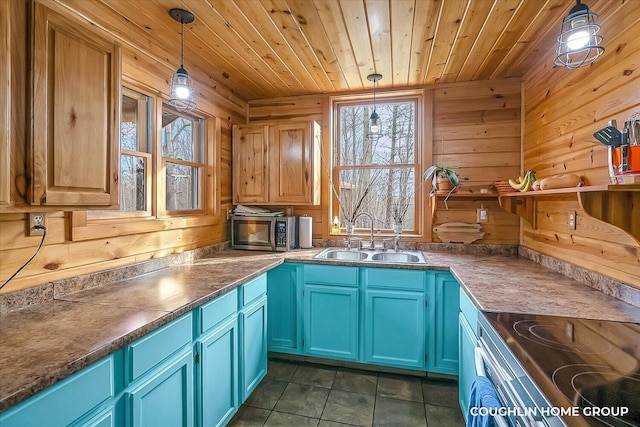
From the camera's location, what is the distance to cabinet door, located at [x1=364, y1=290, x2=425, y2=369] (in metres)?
2.35

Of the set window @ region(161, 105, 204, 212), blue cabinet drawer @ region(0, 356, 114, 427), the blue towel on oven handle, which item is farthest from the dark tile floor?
window @ region(161, 105, 204, 212)

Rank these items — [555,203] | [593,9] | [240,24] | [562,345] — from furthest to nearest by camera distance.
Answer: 1. [555,203]
2. [240,24]
3. [593,9]
4. [562,345]

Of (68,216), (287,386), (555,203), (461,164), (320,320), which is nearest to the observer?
(68,216)

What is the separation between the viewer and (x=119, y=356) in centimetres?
110

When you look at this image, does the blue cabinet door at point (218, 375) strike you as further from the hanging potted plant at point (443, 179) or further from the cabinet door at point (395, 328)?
the hanging potted plant at point (443, 179)

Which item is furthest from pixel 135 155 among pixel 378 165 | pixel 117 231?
pixel 378 165

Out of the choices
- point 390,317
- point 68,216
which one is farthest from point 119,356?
point 390,317

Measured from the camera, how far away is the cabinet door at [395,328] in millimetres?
2352

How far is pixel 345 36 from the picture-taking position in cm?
207

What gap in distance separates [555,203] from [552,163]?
28cm

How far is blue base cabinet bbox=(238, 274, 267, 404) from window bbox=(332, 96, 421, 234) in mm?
1167

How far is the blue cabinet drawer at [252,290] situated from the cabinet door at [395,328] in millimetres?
792

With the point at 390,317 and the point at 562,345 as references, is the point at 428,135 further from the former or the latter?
the point at 562,345

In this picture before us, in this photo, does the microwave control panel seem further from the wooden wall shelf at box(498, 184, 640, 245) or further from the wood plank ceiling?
the wooden wall shelf at box(498, 184, 640, 245)
